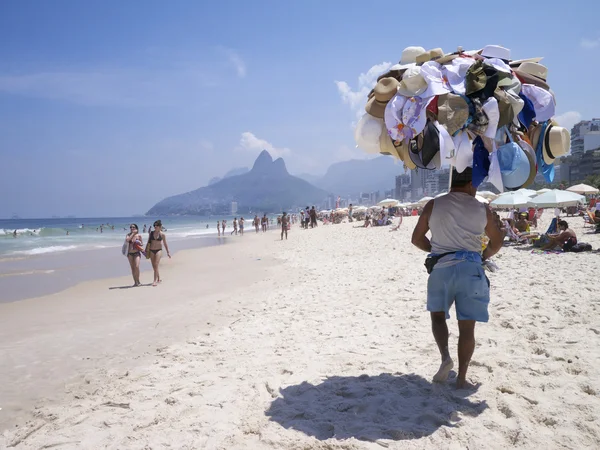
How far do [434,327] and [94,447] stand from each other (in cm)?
265

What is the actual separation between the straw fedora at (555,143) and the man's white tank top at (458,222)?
0.60 metres

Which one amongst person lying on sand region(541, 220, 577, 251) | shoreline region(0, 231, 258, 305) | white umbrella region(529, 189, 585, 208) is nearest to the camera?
shoreline region(0, 231, 258, 305)

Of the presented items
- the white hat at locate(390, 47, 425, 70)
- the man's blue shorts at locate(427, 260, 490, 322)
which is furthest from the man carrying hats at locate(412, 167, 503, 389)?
the white hat at locate(390, 47, 425, 70)

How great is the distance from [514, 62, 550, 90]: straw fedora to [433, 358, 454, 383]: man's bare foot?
7.40ft

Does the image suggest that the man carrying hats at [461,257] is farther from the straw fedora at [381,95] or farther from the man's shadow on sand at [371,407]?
the straw fedora at [381,95]

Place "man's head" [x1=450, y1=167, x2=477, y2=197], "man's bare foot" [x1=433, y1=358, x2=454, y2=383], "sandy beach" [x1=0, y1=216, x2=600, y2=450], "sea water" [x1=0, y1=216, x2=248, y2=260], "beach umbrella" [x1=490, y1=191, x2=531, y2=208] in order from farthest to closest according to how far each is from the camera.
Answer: "sea water" [x1=0, y1=216, x2=248, y2=260]
"beach umbrella" [x1=490, y1=191, x2=531, y2=208]
"man's bare foot" [x1=433, y1=358, x2=454, y2=383]
"man's head" [x1=450, y1=167, x2=477, y2=197]
"sandy beach" [x1=0, y1=216, x2=600, y2=450]

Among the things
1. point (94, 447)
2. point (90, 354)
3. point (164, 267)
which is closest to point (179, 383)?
point (94, 447)

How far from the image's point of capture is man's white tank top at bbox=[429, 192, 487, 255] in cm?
299

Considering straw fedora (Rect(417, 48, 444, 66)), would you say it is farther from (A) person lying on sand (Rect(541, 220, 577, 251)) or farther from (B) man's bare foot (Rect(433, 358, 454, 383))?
(A) person lying on sand (Rect(541, 220, 577, 251))

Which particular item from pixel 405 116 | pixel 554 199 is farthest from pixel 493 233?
pixel 554 199

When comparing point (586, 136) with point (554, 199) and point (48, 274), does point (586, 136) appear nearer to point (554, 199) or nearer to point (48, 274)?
point (554, 199)

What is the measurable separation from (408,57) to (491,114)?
2.92ft

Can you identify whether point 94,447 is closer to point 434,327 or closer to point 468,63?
point 434,327

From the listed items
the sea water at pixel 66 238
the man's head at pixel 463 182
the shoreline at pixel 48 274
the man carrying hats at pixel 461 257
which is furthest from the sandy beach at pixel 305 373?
the sea water at pixel 66 238
